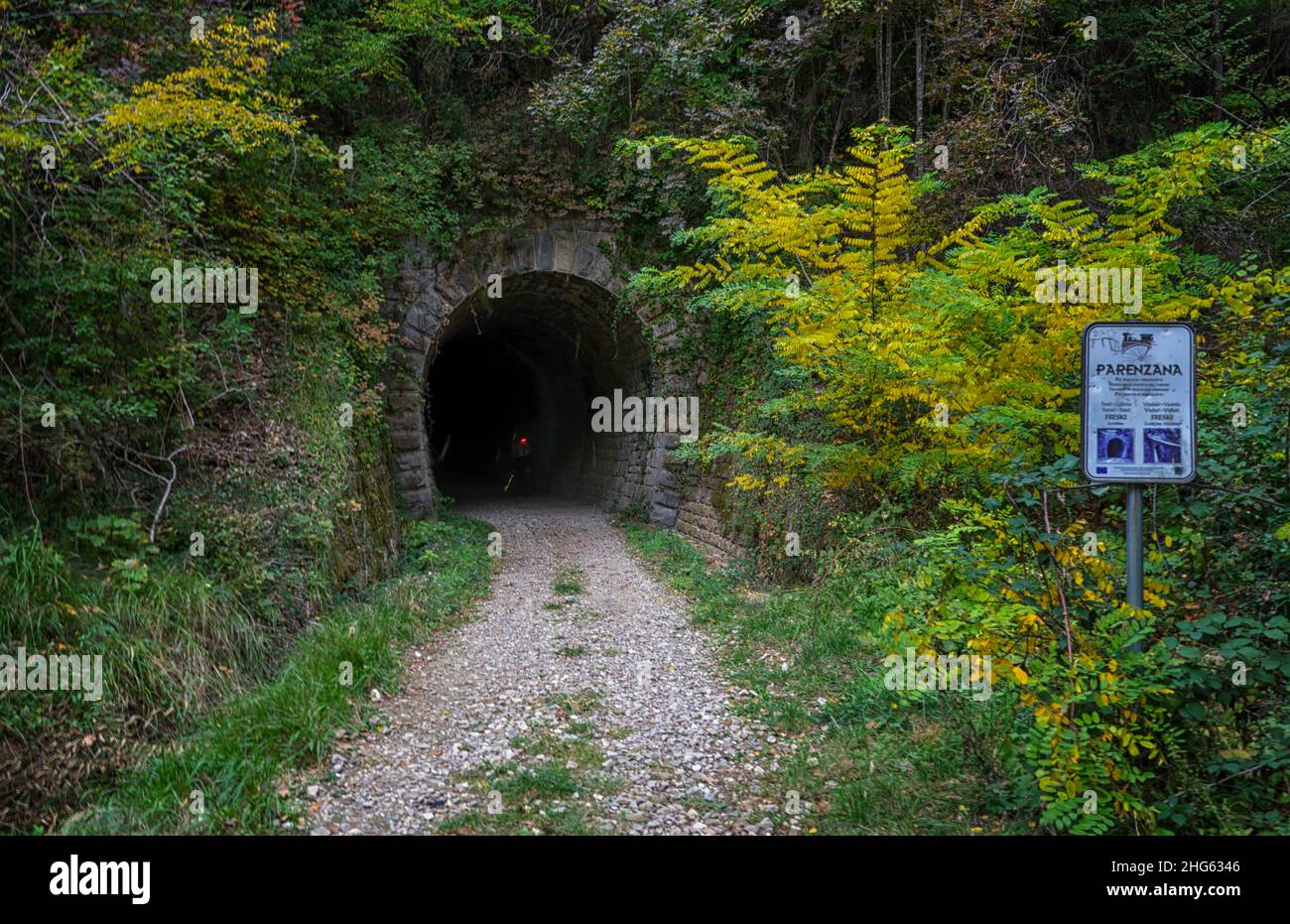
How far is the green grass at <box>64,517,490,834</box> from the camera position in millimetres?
3553

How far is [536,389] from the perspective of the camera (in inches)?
838

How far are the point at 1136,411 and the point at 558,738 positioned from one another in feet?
12.0

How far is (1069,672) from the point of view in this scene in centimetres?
274

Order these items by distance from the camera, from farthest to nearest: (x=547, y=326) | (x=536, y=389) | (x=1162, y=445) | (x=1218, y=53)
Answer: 1. (x=536, y=389)
2. (x=547, y=326)
3. (x=1218, y=53)
4. (x=1162, y=445)

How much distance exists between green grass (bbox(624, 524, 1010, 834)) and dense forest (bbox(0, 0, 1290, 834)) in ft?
0.10

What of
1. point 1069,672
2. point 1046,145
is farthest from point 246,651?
point 1046,145

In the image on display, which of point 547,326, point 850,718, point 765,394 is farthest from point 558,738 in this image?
point 547,326

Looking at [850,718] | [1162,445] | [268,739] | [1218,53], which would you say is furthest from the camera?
[1218,53]

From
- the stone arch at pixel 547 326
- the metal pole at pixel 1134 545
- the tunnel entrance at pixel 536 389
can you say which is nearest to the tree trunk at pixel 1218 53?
the stone arch at pixel 547 326

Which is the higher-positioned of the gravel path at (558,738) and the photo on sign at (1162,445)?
the photo on sign at (1162,445)

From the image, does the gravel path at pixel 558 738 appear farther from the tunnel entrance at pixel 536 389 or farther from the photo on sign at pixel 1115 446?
the tunnel entrance at pixel 536 389

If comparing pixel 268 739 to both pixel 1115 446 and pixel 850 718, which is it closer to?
pixel 850 718

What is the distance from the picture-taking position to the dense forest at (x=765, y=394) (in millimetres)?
3141

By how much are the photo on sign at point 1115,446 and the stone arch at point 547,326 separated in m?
9.65
